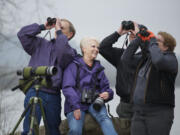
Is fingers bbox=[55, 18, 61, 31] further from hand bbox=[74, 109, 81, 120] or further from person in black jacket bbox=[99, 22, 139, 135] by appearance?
hand bbox=[74, 109, 81, 120]

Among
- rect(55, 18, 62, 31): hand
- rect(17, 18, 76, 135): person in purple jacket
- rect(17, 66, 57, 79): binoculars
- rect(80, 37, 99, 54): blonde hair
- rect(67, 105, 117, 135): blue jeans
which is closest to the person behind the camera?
rect(17, 66, 57, 79): binoculars

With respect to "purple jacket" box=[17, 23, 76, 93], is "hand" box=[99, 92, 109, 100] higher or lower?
lower

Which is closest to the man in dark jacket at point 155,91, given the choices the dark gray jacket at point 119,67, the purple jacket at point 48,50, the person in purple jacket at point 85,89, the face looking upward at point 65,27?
the dark gray jacket at point 119,67

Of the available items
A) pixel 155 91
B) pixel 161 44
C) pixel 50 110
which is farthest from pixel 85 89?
pixel 161 44

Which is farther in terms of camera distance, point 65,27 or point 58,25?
point 65,27

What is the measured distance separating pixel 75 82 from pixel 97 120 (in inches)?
14.4

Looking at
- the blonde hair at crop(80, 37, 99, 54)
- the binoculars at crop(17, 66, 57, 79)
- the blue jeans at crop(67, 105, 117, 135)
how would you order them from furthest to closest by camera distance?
the blonde hair at crop(80, 37, 99, 54)
the blue jeans at crop(67, 105, 117, 135)
the binoculars at crop(17, 66, 57, 79)

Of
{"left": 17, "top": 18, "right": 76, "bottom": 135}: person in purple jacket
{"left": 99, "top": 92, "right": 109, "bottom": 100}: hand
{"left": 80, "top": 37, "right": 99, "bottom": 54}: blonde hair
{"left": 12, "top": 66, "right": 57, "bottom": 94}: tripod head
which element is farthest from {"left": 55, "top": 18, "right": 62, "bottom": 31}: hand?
{"left": 99, "top": 92, "right": 109, "bottom": 100}: hand

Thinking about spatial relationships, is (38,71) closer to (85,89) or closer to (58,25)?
(85,89)

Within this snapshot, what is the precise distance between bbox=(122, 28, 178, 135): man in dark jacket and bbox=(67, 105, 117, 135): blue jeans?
0.19m

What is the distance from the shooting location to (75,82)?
2.10m

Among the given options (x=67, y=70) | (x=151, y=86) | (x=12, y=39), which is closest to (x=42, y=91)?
(x=67, y=70)

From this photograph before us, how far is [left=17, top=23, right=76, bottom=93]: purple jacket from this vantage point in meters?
2.10

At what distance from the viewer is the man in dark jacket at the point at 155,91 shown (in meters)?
1.80
